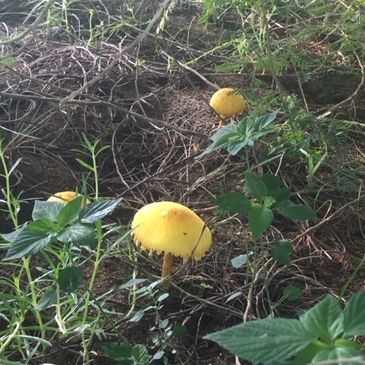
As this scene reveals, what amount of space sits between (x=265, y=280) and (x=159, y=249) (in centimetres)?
27

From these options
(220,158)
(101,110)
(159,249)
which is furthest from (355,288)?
(101,110)

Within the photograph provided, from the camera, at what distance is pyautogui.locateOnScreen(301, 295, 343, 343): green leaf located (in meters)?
0.81

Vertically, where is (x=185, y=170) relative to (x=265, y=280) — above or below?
below

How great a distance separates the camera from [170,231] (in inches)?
57.2

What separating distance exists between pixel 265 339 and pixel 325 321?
0.09 metres

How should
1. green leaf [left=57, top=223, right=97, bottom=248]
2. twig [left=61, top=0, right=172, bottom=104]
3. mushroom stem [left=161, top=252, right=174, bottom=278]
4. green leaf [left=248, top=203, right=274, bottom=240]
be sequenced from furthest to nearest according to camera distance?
twig [left=61, top=0, right=172, bottom=104] → mushroom stem [left=161, top=252, right=174, bottom=278] → green leaf [left=248, top=203, right=274, bottom=240] → green leaf [left=57, top=223, right=97, bottom=248]

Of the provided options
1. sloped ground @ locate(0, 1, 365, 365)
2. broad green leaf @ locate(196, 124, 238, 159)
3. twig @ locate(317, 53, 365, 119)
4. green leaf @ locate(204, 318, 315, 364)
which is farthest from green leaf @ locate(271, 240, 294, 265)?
twig @ locate(317, 53, 365, 119)

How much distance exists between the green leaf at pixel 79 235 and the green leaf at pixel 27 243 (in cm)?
3

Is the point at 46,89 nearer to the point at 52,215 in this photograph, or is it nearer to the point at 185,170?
the point at 185,170

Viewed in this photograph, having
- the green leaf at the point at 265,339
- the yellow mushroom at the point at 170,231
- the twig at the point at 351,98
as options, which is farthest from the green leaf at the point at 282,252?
the twig at the point at 351,98

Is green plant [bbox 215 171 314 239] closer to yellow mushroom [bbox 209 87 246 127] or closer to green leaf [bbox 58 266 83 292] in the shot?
green leaf [bbox 58 266 83 292]

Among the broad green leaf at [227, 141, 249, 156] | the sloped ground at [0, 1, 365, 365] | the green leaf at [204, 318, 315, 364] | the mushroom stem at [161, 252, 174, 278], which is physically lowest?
the sloped ground at [0, 1, 365, 365]

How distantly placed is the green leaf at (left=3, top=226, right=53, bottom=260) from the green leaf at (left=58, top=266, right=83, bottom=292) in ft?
0.35

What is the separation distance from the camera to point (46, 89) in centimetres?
243
